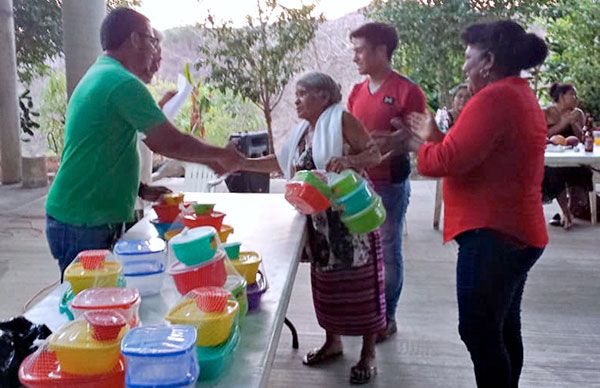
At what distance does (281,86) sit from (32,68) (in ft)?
12.5

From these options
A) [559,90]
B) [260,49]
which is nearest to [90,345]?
[559,90]

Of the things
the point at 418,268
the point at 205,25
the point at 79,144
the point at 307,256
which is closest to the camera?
the point at 79,144

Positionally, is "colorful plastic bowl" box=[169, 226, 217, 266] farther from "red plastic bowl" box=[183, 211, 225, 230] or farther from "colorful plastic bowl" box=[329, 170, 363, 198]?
"colorful plastic bowl" box=[329, 170, 363, 198]

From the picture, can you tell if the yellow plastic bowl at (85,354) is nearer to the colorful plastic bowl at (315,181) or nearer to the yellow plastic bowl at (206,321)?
the yellow plastic bowl at (206,321)

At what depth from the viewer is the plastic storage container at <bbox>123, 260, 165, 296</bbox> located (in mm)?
1713

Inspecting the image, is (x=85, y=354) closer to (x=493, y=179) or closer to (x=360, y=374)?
(x=493, y=179)

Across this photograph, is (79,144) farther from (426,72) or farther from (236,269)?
(426,72)

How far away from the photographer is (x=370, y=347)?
3057 mm

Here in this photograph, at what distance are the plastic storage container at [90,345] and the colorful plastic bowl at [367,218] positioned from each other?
1.39m

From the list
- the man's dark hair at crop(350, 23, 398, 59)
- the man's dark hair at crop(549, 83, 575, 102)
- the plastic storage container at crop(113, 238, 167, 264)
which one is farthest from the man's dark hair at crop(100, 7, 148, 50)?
the man's dark hair at crop(549, 83, 575, 102)

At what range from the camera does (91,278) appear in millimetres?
1545

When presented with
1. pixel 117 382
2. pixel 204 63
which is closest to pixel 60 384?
pixel 117 382

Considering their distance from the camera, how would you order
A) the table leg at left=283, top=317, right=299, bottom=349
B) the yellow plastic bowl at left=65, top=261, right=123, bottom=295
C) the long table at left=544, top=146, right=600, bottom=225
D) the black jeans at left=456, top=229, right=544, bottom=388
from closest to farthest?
the yellow plastic bowl at left=65, top=261, right=123, bottom=295 → the black jeans at left=456, top=229, right=544, bottom=388 → the table leg at left=283, top=317, right=299, bottom=349 → the long table at left=544, top=146, right=600, bottom=225

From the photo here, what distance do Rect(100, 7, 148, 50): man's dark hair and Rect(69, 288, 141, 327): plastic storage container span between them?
1141 mm
